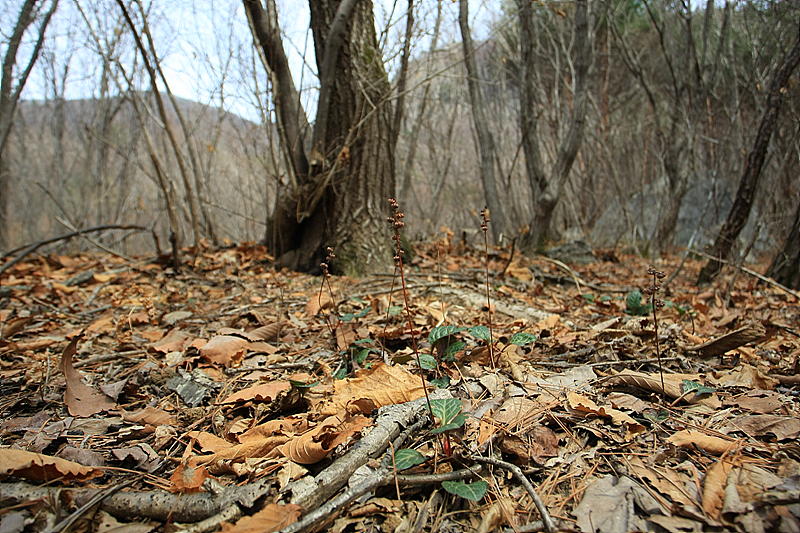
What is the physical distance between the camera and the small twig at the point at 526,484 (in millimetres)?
812

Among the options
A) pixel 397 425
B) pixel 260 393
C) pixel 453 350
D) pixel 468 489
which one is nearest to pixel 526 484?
pixel 468 489

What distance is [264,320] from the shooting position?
2.29 metres

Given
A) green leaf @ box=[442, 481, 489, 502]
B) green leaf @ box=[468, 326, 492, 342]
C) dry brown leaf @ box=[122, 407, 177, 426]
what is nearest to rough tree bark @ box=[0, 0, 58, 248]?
dry brown leaf @ box=[122, 407, 177, 426]

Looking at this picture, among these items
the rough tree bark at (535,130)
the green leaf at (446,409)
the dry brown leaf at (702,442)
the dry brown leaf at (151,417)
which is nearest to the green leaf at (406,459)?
the green leaf at (446,409)

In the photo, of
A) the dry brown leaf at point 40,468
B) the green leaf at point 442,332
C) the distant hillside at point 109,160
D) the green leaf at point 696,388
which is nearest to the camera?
the dry brown leaf at point 40,468

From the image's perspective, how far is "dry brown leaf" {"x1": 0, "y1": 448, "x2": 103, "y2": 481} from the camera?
879 millimetres

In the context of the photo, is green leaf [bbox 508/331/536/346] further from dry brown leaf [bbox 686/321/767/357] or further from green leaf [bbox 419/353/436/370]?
dry brown leaf [bbox 686/321/767/357]

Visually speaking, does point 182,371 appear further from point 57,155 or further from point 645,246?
point 57,155

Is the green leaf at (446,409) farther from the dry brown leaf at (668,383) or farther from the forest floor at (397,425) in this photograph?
the dry brown leaf at (668,383)

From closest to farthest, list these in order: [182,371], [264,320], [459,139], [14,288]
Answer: [182,371]
[264,320]
[14,288]
[459,139]

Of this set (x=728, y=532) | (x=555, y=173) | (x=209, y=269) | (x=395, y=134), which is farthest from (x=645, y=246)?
(x=728, y=532)

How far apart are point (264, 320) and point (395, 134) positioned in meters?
2.35

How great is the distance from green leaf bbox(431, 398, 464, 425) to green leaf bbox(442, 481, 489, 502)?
152 mm

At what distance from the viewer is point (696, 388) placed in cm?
127
